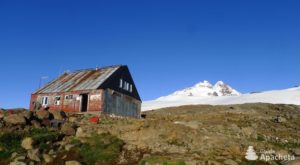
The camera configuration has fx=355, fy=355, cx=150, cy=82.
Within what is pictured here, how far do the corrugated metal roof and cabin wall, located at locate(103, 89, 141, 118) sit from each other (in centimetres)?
237

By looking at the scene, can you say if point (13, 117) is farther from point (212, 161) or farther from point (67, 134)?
point (212, 161)

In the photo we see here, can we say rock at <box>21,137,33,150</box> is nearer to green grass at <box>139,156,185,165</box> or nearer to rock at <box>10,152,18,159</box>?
rock at <box>10,152,18,159</box>

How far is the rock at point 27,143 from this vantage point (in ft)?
88.3

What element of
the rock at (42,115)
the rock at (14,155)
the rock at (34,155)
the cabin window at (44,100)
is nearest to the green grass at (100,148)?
the rock at (34,155)

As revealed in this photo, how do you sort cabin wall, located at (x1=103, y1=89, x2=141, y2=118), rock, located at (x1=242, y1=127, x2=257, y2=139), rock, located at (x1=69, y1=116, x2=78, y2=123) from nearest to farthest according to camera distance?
rock, located at (x1=242, y1=127, x2=257, y2=139) < rock, located at (x1=69, y1=116, x2=78, y2=123) < cabin wall, located at (x1=103, y1=89, x2=141, y2=118)

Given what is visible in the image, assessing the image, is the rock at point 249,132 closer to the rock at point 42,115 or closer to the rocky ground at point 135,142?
the rocky ground at point 135,142

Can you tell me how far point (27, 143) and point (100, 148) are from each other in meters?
5.97

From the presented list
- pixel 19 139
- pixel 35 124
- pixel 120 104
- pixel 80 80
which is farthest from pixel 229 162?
pixel 80 80

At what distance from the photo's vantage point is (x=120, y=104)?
1971 inches

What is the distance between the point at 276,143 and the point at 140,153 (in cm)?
1207

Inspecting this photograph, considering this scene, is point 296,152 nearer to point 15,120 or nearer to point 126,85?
point 15,120

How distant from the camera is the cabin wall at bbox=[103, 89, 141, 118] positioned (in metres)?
47.2

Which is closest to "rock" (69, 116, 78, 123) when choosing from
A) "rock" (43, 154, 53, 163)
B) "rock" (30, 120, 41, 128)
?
"rock" (30, 120, 41, 128)

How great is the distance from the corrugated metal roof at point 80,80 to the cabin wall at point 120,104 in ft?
7.79
